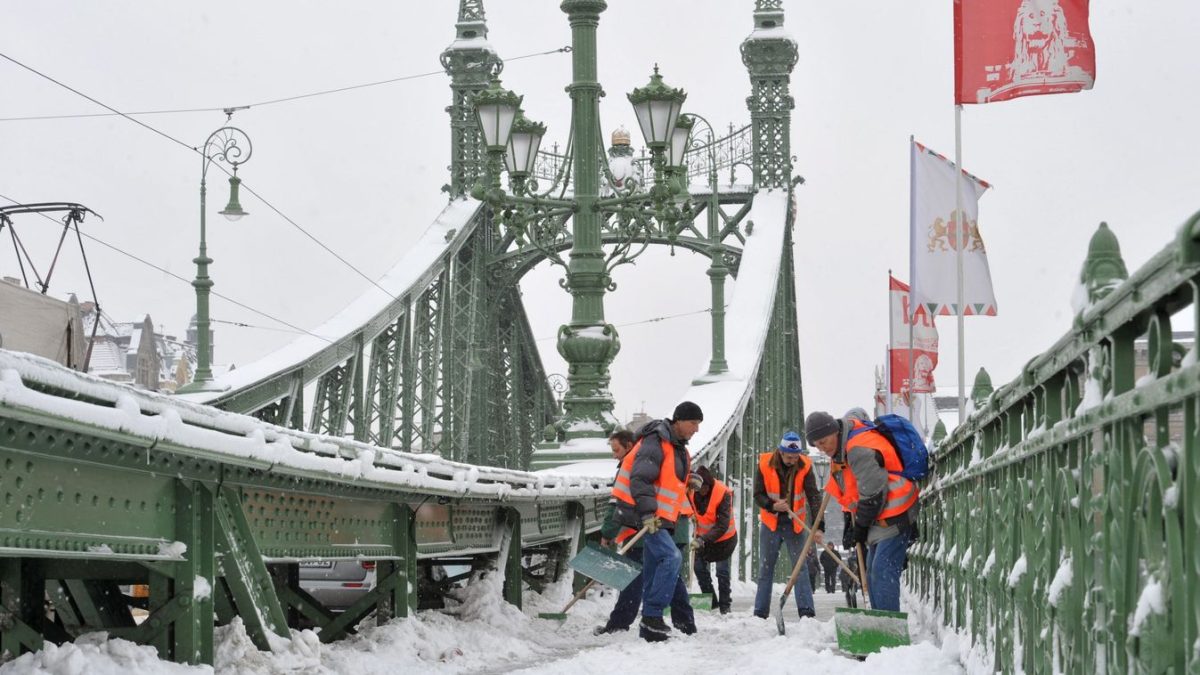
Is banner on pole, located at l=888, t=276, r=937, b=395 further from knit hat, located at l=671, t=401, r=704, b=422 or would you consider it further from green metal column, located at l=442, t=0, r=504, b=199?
knit hat, located at l=671, t=401, r=704, b=422

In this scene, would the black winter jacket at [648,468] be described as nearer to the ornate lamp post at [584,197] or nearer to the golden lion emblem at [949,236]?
the ornate lamp post at [584,197]

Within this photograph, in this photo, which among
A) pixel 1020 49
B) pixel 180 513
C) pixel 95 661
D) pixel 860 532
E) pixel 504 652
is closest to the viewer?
A: pixel 95 661

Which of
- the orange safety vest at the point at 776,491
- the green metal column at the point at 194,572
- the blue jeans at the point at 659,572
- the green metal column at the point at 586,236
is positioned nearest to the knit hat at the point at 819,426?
the blue jeans at the point at 659,572

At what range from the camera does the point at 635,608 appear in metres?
12.1

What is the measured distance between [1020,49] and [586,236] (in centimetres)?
403

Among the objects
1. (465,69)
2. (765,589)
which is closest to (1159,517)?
(765,589)

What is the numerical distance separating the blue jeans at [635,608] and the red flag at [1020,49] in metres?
5.08

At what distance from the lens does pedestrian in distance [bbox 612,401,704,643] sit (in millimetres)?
11211

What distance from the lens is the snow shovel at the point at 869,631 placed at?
30.6ft

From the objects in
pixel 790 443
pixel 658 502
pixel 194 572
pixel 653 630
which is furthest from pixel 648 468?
pixel 194 572

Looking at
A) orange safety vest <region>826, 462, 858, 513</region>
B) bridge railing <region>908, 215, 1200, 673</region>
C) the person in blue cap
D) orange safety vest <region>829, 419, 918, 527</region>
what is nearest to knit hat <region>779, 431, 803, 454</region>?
the person in blue cap

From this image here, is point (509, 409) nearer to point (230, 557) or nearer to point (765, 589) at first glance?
point (765, 589)

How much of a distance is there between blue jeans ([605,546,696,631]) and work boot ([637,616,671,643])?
2.18ft

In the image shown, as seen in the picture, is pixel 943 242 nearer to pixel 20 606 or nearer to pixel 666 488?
pixel 666 488
